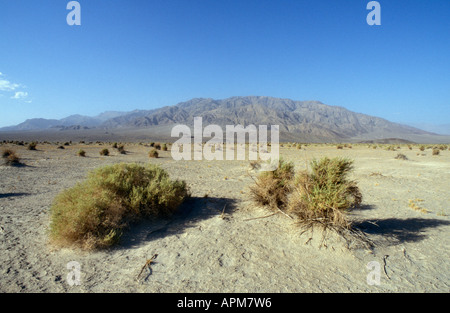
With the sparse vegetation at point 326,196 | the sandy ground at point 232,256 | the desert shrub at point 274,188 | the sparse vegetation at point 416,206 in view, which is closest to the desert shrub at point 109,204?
the sandy ground at point 232,256

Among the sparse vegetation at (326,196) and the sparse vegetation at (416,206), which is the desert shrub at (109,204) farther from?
the sparse vegetation at (416,206)

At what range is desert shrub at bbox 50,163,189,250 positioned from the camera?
4.23 metres

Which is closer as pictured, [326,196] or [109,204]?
[326,196]

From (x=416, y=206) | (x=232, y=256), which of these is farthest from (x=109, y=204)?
(x=416, y=206)

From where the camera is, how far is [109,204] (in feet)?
15.6

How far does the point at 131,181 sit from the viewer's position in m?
5.85

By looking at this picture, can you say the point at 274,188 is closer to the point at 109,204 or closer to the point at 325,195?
the point at 325,195

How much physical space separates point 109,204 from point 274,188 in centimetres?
383

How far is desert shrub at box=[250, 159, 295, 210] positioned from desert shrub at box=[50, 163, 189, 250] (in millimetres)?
2132

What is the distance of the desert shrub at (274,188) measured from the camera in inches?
229

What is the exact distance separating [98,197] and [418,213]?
8.34 metres

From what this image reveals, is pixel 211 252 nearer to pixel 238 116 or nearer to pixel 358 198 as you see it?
pixel 358 198

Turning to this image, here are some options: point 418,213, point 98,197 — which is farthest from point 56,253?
point 418,213

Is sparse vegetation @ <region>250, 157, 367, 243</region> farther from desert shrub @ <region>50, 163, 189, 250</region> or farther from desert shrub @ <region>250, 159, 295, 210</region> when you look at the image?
desert shrub @ <region>50, 163, 189, 250</region>
